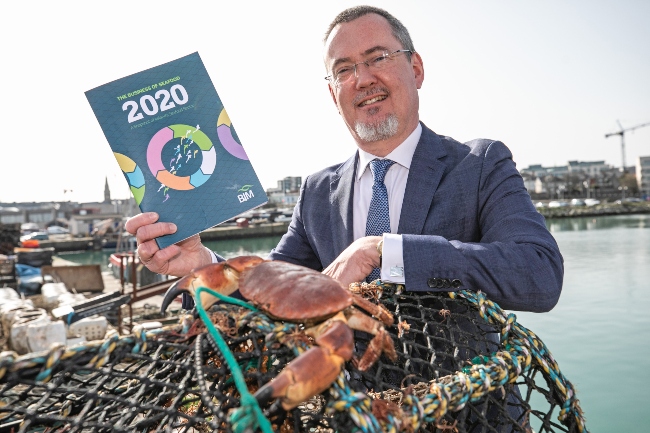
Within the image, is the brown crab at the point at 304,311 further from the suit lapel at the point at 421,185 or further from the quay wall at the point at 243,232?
the quay wall at the point at 243,232

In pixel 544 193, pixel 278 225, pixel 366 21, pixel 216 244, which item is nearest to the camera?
pixel 366 21

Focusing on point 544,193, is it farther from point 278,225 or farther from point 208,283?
point 208,283

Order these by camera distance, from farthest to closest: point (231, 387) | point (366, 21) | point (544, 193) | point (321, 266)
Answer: point (544, 193) → point (321, 266) → point (366, 21) → point (231, 387)

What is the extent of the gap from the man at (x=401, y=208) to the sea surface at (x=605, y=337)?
4213 mm

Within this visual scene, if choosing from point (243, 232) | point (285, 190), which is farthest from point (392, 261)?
point (285, 190)

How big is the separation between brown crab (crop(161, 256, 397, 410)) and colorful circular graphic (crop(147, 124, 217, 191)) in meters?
0.65

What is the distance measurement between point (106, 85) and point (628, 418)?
10086 millimetres

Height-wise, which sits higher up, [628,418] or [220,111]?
[220,111]

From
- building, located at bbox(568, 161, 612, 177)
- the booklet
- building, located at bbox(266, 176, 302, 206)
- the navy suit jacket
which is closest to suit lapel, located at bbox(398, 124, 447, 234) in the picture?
the navy suit jacket

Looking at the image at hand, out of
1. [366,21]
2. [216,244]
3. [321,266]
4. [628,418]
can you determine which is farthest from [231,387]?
[216,244]

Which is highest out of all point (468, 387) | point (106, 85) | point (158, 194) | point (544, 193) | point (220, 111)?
point (106, 85)

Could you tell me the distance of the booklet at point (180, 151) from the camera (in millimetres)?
1784

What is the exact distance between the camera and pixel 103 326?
846 cm

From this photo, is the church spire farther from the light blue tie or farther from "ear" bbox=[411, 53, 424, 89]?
the light blue tie
